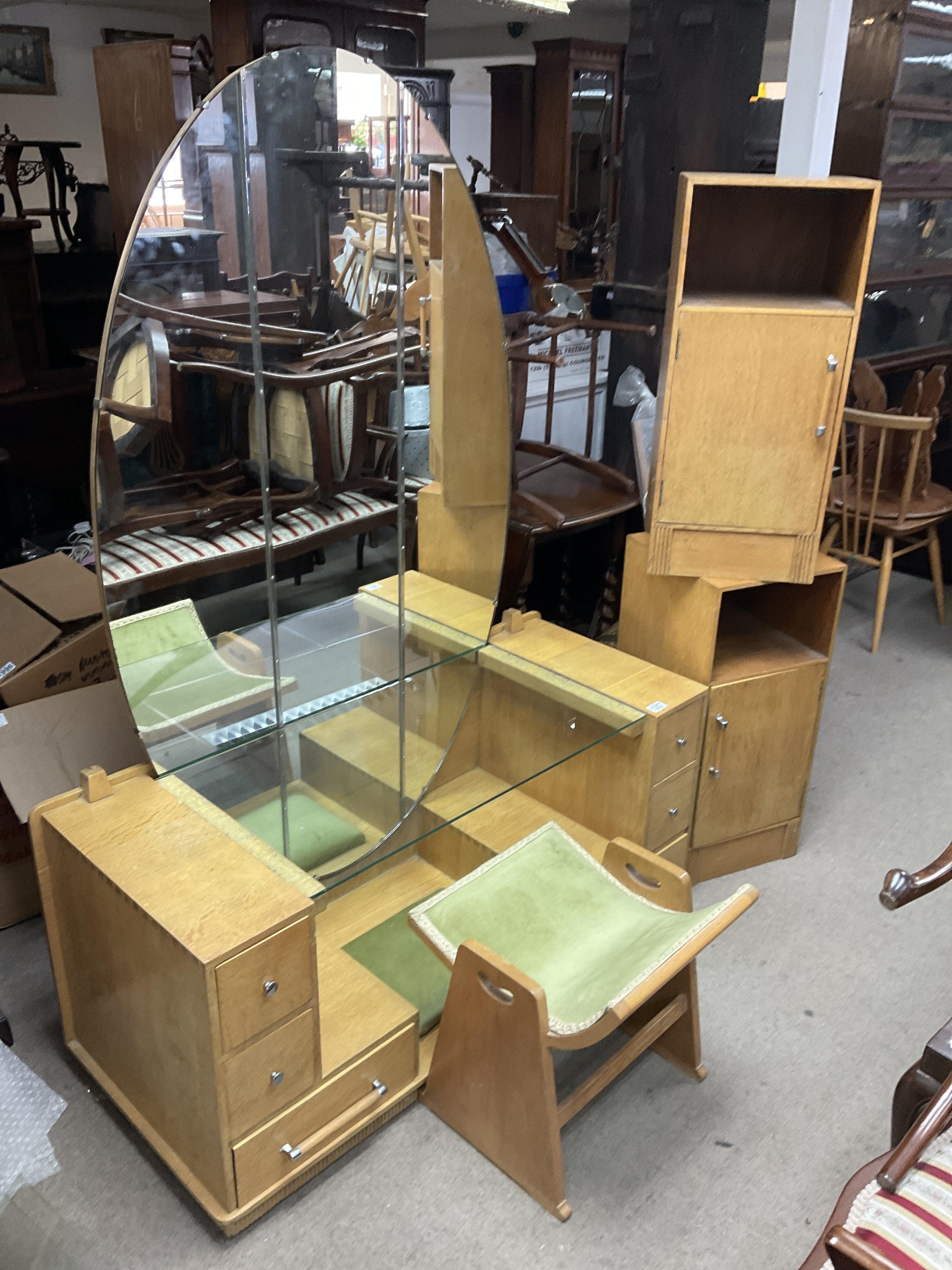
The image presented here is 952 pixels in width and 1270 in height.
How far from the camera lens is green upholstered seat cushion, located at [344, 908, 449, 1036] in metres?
1.91

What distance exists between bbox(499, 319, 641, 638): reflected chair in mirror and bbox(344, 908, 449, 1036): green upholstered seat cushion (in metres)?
0.88

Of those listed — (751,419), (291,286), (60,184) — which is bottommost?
(751,419)

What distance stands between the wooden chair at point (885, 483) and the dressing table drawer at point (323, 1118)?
2206mm

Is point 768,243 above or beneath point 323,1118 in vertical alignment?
above

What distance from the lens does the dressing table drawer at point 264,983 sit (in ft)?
4.45

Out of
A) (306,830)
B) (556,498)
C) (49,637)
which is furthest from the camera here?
(556,498)

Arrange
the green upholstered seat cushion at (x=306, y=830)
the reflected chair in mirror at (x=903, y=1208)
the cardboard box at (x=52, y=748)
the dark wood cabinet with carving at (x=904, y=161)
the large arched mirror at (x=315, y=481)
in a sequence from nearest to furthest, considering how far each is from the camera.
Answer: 1. the reflected chair in mirror at (x=903, y=1208)
2. the large arched mirror at (x=315, y=481)
3. the green upholstered seat cushion at (x=306, y=830)
4. the cardboard box at (x=52, y=748)
5. the dark wood cabinet with carving at (x=904, y=161)

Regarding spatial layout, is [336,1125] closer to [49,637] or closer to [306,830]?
[306,830]

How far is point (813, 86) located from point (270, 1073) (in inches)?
91.0

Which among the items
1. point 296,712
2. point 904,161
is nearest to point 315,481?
point 296,712

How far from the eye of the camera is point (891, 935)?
2.24 meters

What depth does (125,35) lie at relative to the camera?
4.71m

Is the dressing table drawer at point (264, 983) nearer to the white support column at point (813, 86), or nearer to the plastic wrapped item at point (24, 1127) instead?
the plastic wrapped item at point (24, 1127)

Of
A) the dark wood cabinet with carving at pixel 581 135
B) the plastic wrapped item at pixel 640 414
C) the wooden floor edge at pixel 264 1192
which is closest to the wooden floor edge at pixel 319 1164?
the wooden floor edge at pixel 264 1192
